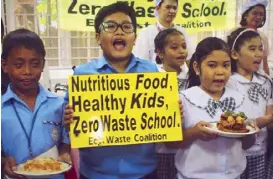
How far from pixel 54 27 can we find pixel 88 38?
4.7 inches

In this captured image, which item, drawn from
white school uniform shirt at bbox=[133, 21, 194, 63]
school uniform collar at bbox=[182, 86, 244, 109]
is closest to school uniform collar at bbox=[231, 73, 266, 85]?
school uniform collar at bbox=[182, 86, 244, 109]

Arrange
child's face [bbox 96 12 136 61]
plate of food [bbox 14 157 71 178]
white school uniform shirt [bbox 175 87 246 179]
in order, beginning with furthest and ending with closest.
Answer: white school uniform shirt [bbox 175 87 246 179] < child's face [bbox 96 12 136 61] < plate of food [bbox 14 157 71 178]

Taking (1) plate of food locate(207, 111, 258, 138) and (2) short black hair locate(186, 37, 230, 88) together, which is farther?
(2) short black hair locate(186, 37, 230, 88)

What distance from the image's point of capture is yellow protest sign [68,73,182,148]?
1251 mm

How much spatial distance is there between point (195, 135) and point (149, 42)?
37 cm

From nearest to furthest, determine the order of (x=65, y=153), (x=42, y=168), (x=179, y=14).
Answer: (x=42, y=168), (x=65, y=153), (x=179, y=14)

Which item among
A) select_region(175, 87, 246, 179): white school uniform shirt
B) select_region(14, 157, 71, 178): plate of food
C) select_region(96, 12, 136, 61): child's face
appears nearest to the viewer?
select_region(14, 157, 71, 178): plate of food

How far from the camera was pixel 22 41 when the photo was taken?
47.9 inches

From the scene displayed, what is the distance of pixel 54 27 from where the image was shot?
4.24 feet

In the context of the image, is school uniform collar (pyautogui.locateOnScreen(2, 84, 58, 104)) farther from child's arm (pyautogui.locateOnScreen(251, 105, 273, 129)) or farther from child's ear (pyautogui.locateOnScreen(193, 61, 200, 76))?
child's arm (pyautogui.locateOnScreen(251, 105, 273, 129))

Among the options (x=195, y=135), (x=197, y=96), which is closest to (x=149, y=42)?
(x=197, y=96)

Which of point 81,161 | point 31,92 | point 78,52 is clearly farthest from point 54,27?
point 81,161

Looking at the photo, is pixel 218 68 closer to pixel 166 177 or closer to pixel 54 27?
pixel 166 177

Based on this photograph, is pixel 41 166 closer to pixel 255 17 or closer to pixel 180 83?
pixel 180 83
